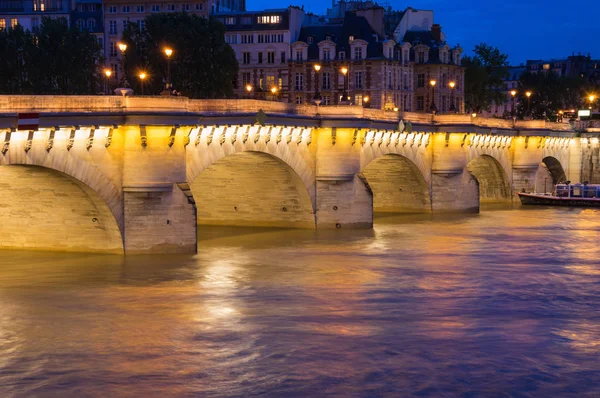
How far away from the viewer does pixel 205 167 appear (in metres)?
44.5

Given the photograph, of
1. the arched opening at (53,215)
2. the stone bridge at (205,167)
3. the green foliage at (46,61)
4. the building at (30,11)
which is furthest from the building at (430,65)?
the arched opening at (53,215)

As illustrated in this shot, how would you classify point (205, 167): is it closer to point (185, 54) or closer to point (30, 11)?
point (185, 54)

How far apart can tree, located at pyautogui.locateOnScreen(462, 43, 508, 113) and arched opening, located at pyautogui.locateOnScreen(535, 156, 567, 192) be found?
26.1m

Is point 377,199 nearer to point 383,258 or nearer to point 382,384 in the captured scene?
point 383,258

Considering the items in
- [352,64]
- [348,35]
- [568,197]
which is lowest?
[568,197]

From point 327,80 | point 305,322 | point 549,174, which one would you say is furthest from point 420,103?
point 305,322

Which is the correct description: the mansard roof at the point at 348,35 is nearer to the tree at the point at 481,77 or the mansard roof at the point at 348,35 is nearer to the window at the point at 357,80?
the window at the point at 357,80

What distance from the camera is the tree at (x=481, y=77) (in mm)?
116125

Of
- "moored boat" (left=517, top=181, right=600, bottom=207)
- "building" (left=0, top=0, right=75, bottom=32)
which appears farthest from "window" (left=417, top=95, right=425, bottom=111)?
"building" (left=0, top=0, right=75, bottom=32)

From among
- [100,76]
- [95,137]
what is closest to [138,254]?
[95,137]

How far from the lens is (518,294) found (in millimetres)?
34656

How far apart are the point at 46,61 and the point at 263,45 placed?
27.8m

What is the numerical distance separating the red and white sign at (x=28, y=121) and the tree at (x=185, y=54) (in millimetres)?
46001

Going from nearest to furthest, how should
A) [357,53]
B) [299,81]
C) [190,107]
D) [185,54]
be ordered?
[190,107] < [185,54] < [357,53] < [299,81]
